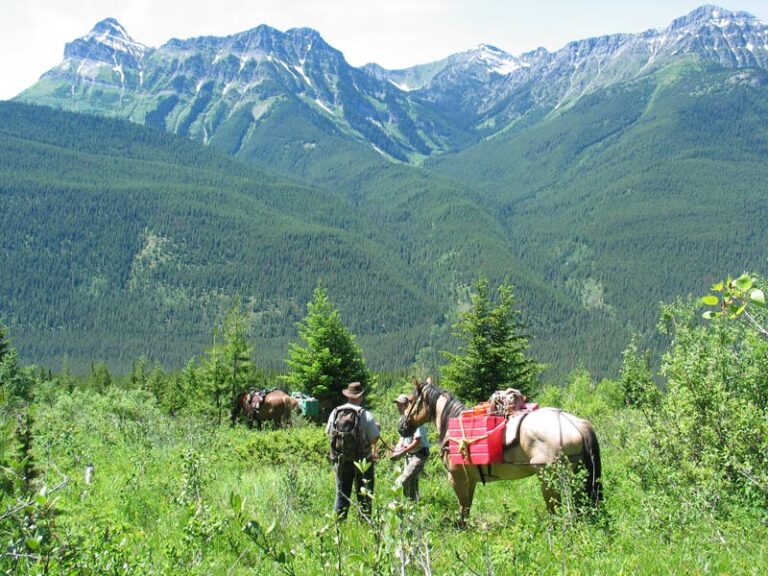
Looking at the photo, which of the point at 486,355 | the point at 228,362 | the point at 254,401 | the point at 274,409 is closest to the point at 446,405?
the point at 486,355

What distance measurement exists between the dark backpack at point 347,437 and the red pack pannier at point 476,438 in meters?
1.34

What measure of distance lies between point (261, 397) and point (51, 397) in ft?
80.0

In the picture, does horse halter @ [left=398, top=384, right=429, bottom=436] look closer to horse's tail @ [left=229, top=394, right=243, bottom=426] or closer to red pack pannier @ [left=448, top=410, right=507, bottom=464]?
red pack pannier @ [left=448, top=410, right=507, bottom=464]

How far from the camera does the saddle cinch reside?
9492 mm

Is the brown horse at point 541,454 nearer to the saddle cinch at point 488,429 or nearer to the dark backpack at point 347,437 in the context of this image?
the saddle cinch at point 488,429

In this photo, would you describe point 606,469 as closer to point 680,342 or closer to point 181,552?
point 680,342

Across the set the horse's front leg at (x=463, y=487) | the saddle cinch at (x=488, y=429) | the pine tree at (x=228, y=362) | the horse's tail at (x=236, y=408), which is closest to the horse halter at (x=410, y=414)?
the saddle cinch at (x=488, y=429)

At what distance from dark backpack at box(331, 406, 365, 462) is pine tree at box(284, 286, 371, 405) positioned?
81.9 feet

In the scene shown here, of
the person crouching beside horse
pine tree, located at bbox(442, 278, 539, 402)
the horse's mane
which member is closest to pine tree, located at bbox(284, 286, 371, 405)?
pine tree, located at bbox(442, 278, 539, 402)

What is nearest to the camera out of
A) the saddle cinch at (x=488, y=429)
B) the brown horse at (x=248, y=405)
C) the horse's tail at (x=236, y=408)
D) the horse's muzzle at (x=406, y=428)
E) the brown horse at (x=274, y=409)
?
the saddle cinch at (x=488, y=429)

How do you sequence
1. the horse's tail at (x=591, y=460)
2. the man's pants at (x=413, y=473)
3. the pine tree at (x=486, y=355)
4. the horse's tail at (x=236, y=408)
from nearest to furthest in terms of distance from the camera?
1. the horse's tail at (x=591, y=460)
2. the man's pants at (x=413, y=473)
3. the pine tree at (x=486, y=355)
4. the horse's tail at (x=236, y=408)

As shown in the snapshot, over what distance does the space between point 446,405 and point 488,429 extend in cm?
121

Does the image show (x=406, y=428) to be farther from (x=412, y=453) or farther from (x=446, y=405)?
(x=446, y=405)

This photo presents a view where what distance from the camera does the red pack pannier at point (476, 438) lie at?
9.51m
